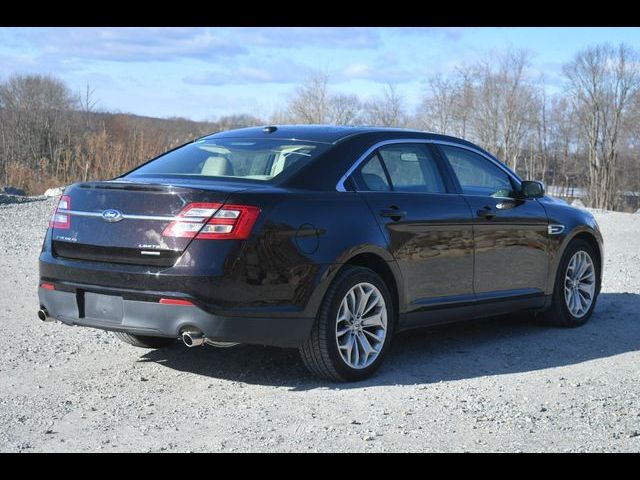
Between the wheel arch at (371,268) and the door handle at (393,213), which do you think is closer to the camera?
the wheel arch at (371,268)

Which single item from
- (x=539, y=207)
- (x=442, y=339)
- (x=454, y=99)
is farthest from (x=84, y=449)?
(x=454, y=99)

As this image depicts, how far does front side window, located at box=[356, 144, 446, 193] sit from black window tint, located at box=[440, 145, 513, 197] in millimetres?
274

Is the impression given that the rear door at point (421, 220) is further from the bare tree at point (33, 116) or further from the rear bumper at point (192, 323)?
the bare tree at point (33, 116)

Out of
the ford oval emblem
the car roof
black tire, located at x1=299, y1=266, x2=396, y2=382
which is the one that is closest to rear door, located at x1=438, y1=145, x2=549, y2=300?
the car roof

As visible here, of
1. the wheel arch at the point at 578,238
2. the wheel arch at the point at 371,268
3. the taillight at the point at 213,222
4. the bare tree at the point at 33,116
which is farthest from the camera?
the bare tree at the point at 33,116

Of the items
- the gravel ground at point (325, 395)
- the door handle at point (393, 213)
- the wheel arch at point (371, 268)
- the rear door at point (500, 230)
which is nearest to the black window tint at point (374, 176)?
the door handle at point (393, 213)

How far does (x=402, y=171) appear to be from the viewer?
6520mm

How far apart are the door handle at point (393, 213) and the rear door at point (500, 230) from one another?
0.86m

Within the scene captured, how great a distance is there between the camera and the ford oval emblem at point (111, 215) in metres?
5.47

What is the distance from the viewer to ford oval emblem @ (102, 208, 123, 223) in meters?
5.47

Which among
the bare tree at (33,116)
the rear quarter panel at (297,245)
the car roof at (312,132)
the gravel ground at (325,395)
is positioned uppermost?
the bare tree at (33,116)
